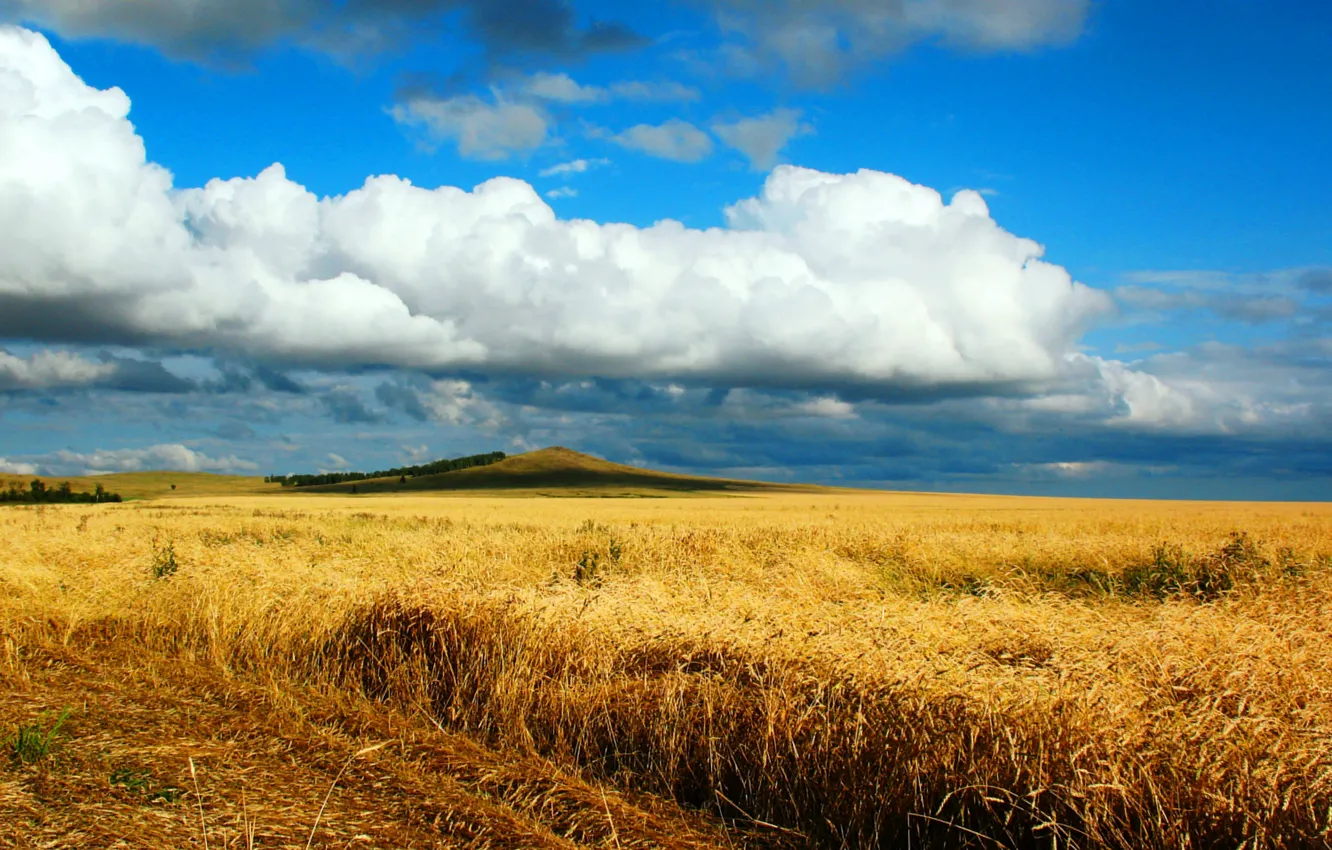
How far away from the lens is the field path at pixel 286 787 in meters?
5.05

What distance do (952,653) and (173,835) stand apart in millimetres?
6405

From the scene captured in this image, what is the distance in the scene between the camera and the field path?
5047mm

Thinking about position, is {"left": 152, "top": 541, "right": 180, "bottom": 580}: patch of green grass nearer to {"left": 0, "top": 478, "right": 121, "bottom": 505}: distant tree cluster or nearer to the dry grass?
the dry grass

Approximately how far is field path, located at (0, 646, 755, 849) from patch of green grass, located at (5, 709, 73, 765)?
0.26 ft

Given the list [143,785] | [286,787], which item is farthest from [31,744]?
[286,787]

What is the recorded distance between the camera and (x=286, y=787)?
19.1 ft

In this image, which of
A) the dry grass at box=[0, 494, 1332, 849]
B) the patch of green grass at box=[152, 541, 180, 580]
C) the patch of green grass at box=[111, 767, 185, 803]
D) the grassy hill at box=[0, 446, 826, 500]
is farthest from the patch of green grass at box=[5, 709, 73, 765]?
the grassy hill at box=[0, 446, 826, 500]

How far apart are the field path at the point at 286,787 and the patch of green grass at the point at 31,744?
0.08 m

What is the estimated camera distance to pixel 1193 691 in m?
6.98

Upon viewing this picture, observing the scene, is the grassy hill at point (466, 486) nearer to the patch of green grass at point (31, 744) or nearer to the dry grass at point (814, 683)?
the dry grass at point (814, 683)

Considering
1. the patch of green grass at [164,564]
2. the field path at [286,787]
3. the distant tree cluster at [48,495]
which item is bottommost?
the distant tree cluster at [48,495]

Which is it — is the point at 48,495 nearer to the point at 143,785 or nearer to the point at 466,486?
the point at 466,486

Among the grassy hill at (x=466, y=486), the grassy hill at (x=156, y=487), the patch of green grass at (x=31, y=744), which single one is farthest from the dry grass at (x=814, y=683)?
the grassy hill at (x=156, y=487)

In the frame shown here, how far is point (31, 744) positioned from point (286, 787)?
215 cm
